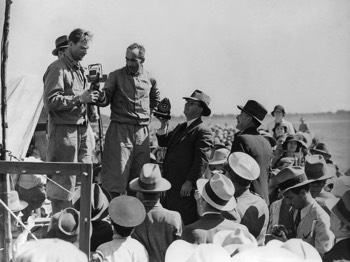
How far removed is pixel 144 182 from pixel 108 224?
0.41 m

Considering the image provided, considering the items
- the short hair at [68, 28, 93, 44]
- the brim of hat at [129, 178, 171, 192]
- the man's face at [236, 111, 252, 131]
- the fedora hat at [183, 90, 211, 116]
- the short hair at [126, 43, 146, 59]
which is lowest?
the brim of hat at [129, 178, 171, 192]

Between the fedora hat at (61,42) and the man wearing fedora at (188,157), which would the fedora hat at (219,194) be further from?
the fedora hat at (61,42)

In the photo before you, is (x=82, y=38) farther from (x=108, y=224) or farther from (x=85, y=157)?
(x=108, y=224)

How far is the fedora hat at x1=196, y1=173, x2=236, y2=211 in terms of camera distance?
138 inches

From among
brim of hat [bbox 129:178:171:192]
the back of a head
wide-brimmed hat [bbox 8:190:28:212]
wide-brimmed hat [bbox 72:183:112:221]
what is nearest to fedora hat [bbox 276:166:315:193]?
brim of hat [bbox 129:178:171:192]

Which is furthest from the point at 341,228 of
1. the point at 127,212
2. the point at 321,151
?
the point at 321,151

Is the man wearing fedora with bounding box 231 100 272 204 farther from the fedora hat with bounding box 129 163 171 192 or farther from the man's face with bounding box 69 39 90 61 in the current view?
the man's face with bounding box 69 39 90 61

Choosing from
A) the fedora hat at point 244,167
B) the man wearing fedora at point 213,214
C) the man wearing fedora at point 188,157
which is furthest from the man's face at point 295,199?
the man wearing fedora at point 188,157

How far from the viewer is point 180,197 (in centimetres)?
489

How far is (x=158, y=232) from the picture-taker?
3643 mm

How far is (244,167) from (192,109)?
117cm

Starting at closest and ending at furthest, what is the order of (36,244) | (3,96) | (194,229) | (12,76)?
(36,244) < (194,229) < (3,96) < (12,76)

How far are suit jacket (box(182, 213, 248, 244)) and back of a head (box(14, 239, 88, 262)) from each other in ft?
3.26

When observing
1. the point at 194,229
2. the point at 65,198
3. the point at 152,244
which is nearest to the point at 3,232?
the point at 65,198
